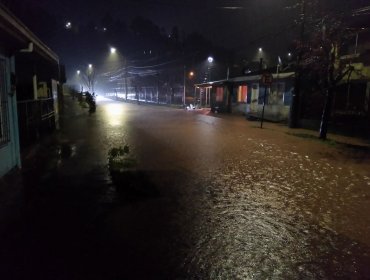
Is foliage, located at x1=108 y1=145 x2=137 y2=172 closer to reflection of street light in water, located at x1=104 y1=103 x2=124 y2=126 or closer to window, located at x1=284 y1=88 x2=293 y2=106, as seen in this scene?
reflection of street light in water, located at x1=104 y1=103 x2=124 y2=126

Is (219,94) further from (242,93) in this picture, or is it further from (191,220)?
(191,220)

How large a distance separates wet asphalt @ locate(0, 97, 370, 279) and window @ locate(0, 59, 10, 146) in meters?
1.14

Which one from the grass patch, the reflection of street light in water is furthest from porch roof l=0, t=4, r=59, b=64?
the reflection of street light in water

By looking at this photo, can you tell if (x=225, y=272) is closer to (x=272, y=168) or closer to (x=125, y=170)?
(x=125, y=170)

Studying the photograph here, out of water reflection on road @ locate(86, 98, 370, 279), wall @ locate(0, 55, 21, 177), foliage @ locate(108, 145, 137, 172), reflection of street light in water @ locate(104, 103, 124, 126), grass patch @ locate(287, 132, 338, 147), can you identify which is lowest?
reflection of street light in water @ locate(104, 103, 124, 126)

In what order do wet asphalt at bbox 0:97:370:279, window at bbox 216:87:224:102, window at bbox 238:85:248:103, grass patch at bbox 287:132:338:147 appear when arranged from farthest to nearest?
window at bbox 216:87:224:102
window at bbox 238:85:248:103
grass patch at bbox 287:132:338:147
wet asphalt at bbox 0:97:370:279

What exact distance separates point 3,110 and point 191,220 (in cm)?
555

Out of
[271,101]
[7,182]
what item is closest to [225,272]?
[7,182]

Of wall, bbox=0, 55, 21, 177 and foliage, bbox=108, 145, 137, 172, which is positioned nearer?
wall, bbox=0, 55, 21, 177

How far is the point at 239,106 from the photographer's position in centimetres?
3231

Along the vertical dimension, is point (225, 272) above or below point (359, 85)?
below

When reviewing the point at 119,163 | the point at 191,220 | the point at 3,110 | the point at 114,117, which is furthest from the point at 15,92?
the point at 114,117

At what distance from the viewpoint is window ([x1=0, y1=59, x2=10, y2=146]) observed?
8.03m

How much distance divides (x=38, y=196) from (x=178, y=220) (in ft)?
Result: 10.4
